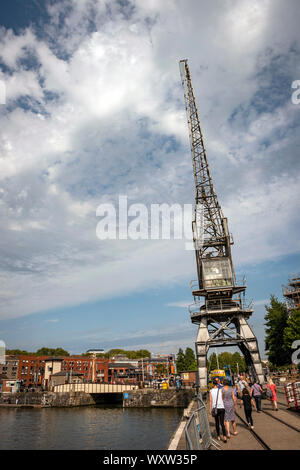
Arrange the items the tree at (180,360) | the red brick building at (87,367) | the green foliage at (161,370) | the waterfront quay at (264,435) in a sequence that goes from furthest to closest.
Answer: the green foliage at (161,370) < the red brick building at (87,367) < the tree at (180,360) < the waterfront quay at (264,435)

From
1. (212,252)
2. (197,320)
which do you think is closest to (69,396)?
(197,320)

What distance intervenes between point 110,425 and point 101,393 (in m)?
33.0

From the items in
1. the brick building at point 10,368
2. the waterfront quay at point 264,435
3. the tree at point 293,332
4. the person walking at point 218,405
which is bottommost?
the brick building at point 10,368

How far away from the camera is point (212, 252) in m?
37.3

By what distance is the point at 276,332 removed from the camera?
55.3 m

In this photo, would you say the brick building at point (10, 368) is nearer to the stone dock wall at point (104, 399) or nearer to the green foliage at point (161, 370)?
the stone dock wall at point (104, 399)

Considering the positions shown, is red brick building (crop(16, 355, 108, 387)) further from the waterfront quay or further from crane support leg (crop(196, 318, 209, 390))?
the waterfront quay

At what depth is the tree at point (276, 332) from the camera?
5385 centimetres

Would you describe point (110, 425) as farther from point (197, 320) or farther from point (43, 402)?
A: point (43, 402)

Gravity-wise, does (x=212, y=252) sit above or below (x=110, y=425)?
above

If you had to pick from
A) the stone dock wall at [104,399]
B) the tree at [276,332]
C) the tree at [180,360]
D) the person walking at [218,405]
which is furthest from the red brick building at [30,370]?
the person walking at [218,405]

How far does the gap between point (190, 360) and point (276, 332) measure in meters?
59.9

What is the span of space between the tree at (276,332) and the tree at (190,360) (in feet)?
166

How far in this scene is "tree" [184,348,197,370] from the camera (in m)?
103
